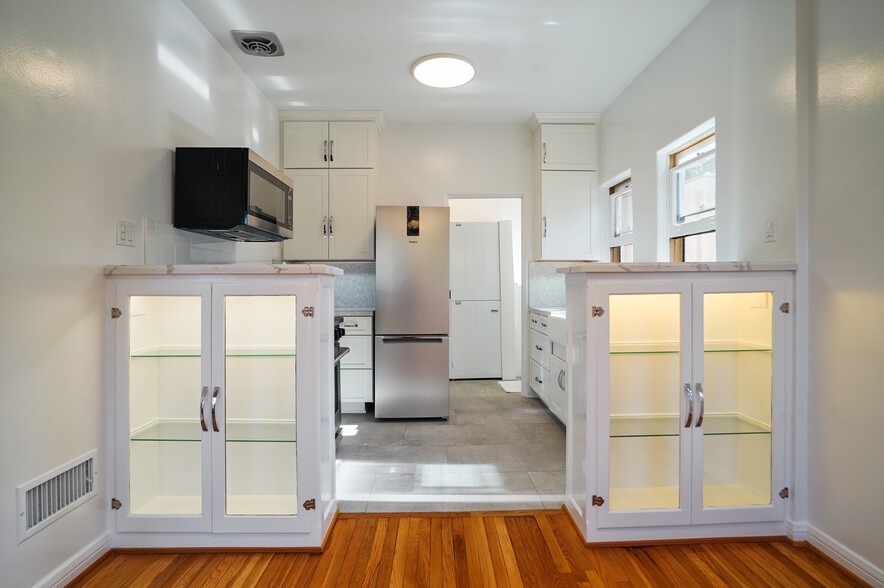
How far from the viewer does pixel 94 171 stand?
5.56ft

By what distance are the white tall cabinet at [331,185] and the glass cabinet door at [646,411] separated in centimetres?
262

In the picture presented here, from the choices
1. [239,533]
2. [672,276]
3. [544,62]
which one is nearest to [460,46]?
[544,62]

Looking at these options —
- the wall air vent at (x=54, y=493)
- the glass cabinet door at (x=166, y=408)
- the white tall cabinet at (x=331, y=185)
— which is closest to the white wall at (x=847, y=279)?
the glass cabinet door at (x=166, y=408)

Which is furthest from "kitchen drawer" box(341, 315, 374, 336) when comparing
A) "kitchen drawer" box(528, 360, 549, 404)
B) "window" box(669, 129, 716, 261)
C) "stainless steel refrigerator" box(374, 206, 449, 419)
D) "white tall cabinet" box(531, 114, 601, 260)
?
"window" box(669, 129, 716, 261)

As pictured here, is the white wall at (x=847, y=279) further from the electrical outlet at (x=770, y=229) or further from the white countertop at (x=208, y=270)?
the white countertop at (x=208, y=270)

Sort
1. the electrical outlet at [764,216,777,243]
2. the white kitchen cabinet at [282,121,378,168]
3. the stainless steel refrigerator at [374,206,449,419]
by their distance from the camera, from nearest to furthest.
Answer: the electrical outlet at [764,216,777,243], the stainless steel refrigerator at [374,206,449,419], the white kitchen cabinet at [282,121,378,168]

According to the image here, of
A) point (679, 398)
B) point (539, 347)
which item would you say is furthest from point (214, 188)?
point (539, 347)

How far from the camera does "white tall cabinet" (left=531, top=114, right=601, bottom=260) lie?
13.2 ft

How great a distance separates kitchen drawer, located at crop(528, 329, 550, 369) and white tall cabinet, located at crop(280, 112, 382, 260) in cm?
171

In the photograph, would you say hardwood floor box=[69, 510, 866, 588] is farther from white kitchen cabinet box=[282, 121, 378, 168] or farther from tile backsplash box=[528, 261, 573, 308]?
white kitchen cabinet box=[282, 121, 378, 168]

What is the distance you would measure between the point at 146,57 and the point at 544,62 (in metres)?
2.41

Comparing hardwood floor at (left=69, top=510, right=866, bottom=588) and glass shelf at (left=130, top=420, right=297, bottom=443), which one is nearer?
hardwood floor at (left=69, top=510, right=866, bottom=588)

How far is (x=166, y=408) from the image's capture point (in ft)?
6.10

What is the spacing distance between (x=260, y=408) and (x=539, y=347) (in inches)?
103
